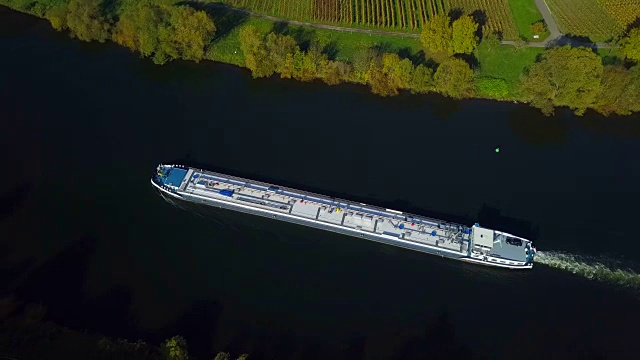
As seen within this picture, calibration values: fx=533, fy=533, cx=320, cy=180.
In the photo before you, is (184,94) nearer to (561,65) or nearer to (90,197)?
(90,197)

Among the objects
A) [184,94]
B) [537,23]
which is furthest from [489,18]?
[184,94]

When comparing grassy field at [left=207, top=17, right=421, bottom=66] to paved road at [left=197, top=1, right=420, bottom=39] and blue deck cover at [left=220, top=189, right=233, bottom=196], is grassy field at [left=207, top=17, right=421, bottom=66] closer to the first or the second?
paved road at [left=197, top=1, right=420, bottom=39]

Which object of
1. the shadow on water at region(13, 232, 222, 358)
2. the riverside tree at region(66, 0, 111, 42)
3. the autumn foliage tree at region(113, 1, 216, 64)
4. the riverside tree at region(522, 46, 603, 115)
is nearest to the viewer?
the shadow on water at region(13, 232, 222, 358)

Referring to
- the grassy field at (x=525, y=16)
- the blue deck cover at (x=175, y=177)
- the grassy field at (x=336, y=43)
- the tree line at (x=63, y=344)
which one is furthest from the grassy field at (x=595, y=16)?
the tree line at (x=63, y=344)

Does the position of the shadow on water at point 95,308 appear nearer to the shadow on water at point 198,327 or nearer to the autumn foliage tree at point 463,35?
the shadow on water at point 198,327

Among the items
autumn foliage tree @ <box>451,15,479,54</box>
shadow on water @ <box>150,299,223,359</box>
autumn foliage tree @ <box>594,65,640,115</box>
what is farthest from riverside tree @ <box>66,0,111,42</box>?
autumn foliage tree @ <box>594,65,640,115</box>

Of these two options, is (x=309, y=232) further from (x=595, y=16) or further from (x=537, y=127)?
(x=595, y=16)
